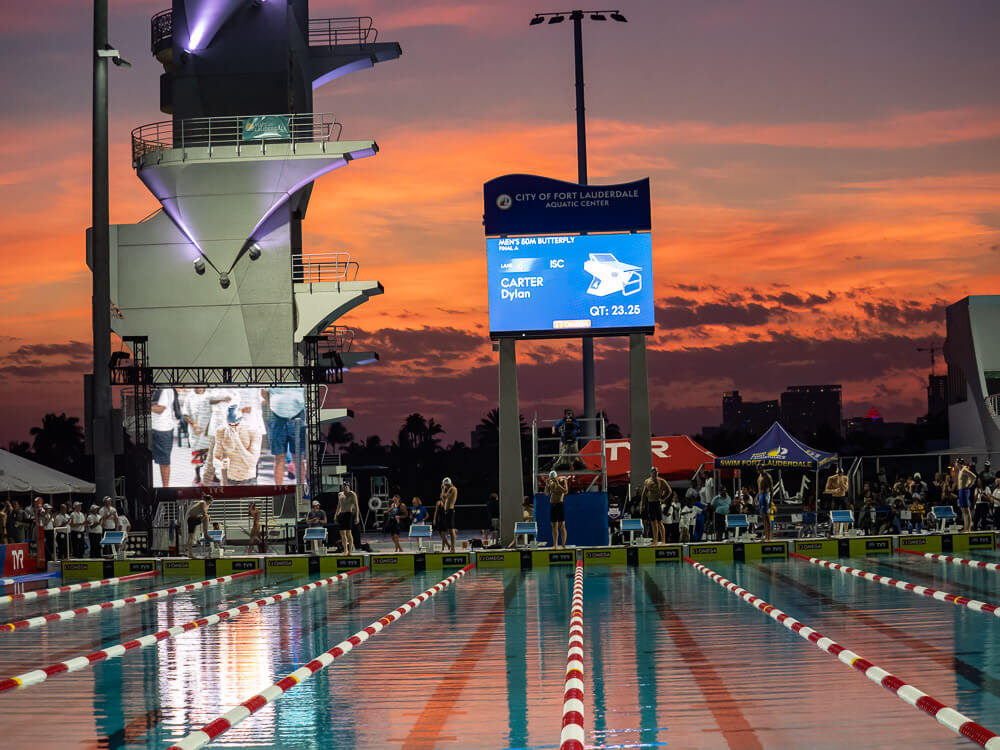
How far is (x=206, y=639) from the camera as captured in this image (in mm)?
13602

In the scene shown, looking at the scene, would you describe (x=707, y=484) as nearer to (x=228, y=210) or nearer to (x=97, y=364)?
(x=97, y=364)

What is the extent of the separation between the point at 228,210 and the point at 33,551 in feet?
68.3

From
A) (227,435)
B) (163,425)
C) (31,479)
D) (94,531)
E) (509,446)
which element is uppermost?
(163,425)

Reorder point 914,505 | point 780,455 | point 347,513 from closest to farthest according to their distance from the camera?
1. point 347,513
2. point 914,505
3. point 780,455

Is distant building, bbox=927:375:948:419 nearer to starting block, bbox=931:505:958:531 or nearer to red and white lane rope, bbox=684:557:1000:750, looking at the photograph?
starting block, bbox=931:505:958:531

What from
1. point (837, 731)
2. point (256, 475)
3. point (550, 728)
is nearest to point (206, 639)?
point (550, 728)

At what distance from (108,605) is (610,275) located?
13766 mm

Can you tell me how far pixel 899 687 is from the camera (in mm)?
8953

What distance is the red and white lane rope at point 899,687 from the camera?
723 cm

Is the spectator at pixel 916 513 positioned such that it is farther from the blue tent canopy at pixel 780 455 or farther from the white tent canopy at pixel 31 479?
the white tent canopy at pixel 31 479

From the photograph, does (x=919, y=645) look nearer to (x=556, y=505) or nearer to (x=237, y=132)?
(x=556, y=505)

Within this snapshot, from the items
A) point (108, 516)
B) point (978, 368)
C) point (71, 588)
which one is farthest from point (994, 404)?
point (71, 588)

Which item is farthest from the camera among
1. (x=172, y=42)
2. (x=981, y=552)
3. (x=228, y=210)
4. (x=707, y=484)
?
(x=172, y=42)

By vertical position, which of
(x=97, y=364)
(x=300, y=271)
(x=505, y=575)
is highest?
(x=300, y=271)
